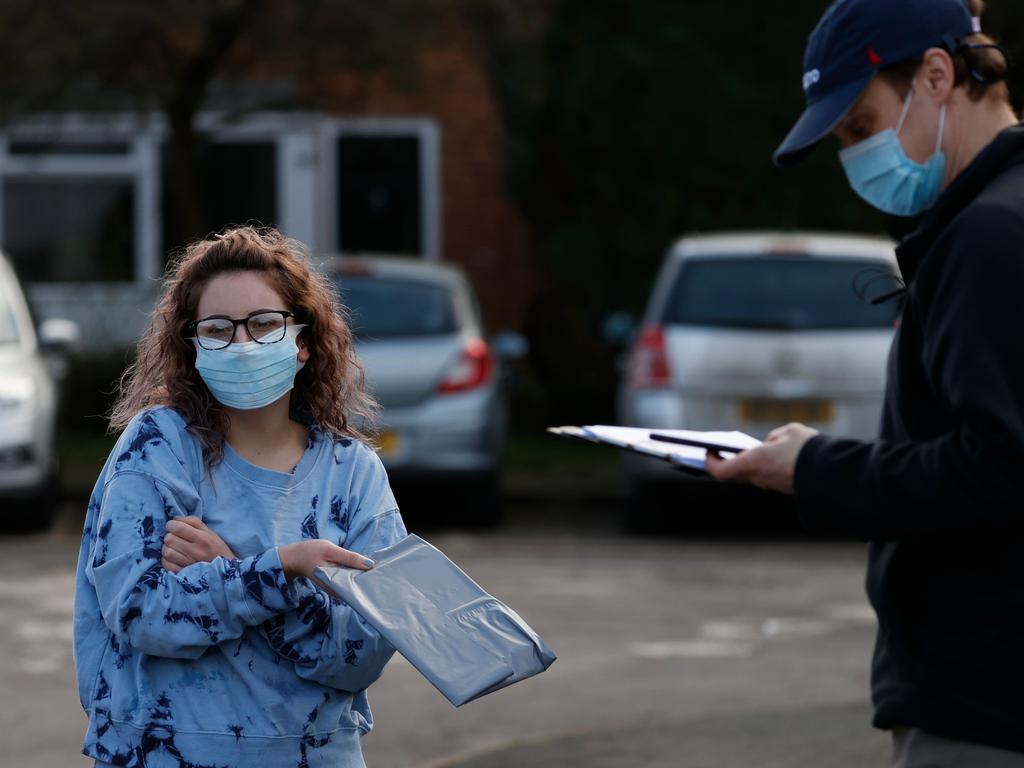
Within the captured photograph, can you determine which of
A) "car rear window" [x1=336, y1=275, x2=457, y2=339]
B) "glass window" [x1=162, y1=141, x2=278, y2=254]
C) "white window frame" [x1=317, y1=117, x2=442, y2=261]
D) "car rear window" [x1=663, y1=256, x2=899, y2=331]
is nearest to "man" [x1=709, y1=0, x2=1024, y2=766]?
"car rear window" [x1=663, y1=256, x2=899, y2=331]

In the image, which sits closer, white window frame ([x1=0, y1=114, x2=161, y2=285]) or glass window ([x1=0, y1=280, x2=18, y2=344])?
glass window ([x1=0, y1=280, x2=18, y2=344])

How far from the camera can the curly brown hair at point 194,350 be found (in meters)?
3.27

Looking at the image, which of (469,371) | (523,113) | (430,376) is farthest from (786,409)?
(523,113)

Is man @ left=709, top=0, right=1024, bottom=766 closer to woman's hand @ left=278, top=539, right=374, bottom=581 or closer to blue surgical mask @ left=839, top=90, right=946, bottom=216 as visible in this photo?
blue surgical mask @ left=839, top=90, right=946, bottom=216

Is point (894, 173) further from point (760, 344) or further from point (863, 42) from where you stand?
point (760, 344)

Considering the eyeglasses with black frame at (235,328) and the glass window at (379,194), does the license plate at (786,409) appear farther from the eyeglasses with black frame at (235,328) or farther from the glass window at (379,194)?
the glass window at (379,194)

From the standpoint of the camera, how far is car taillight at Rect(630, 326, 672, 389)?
1119 cm

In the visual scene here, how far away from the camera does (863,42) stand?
280 centimetres

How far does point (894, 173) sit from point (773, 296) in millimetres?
8613

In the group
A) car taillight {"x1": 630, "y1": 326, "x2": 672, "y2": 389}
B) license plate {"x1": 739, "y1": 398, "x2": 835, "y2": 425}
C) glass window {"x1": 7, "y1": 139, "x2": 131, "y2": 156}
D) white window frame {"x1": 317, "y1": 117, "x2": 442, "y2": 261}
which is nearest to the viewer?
license plate {"x1": 739, "y1": 398, "x2": 835, "y2": 425}

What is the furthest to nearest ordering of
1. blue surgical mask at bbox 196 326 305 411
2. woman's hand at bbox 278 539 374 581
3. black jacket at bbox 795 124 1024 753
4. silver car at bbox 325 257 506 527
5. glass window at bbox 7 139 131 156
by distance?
glass window at bbox 7 139 131 156
silver car at bbox 325 257 506 527
blue surgical mask at bbox 196 326 305 411
woman's hand at bbox 278 539 374 581
black jacket at bbox 795 124 1024 753

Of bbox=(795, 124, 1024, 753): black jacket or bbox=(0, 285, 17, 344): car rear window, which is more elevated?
bbox=(795, 124, 1024, 753): black jacket

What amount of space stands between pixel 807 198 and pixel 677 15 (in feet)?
7.12

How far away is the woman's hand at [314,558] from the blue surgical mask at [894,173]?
3.20 ft
